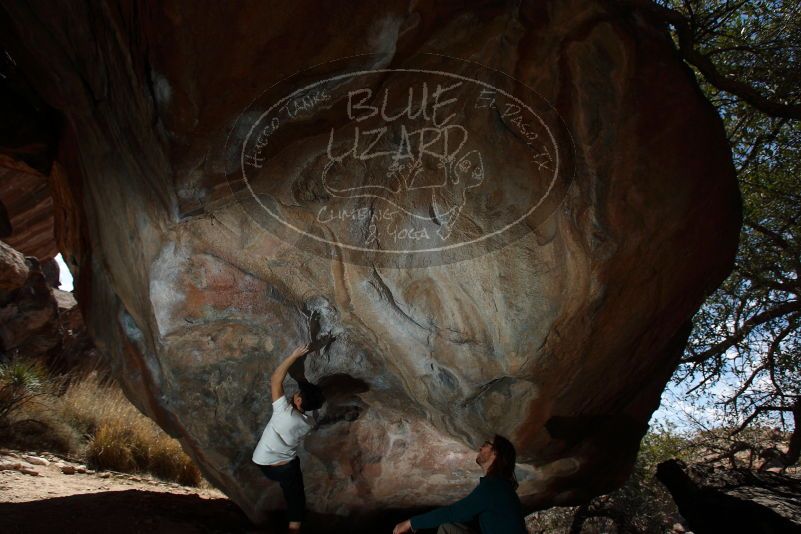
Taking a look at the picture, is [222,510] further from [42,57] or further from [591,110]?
[591,110]

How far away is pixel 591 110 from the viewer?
2.83 meters

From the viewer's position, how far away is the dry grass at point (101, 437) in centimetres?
670

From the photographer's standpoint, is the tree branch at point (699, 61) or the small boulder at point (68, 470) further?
the small boulder at point (68, 470)

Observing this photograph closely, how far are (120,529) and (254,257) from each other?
1.97 meters

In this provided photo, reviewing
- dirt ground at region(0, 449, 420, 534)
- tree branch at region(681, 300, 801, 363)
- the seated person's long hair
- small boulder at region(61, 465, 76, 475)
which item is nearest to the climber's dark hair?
dirt ground at region(0, 449, 420, 534)

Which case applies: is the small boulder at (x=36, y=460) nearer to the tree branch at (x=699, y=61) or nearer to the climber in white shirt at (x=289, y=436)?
the climber in white shirt at (x=289, y=436)

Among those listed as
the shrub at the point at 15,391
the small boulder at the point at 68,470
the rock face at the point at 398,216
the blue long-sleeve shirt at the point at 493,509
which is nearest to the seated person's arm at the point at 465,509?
the blue long-sleeve shirt at the point at 493,509

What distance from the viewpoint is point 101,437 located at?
673cm

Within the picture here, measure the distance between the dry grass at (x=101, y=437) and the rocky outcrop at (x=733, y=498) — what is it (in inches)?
206

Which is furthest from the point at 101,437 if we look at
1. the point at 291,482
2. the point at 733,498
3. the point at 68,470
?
the point at 733,498

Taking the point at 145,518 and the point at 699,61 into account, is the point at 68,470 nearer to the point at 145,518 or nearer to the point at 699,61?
the point at 145,518

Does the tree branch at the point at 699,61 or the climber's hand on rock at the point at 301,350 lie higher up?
the tree branch at the point at 699,61

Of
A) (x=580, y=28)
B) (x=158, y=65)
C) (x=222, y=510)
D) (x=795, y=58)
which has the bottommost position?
(x=222, y=510)

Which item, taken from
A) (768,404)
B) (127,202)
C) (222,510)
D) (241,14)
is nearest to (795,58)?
(768,404)
